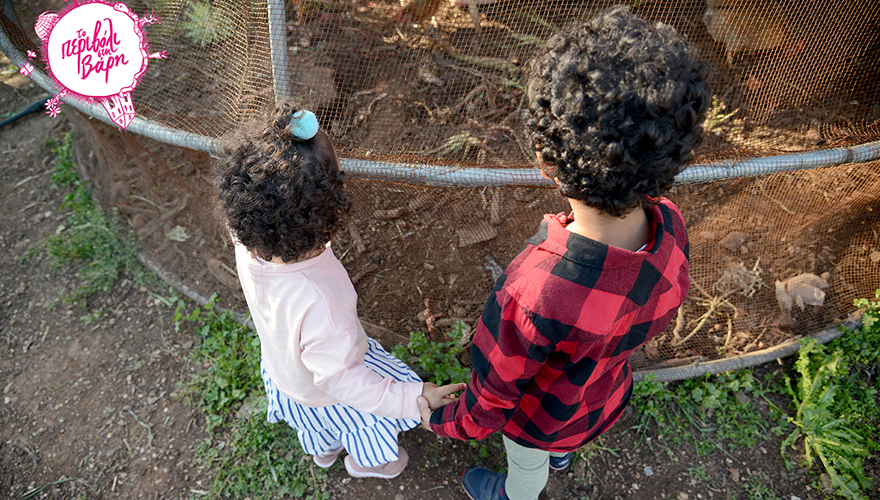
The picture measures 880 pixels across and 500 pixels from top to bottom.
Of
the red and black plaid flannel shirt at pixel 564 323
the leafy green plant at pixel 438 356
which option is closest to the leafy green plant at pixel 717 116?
the red and black plaid flannel shirt at pixel 564 323

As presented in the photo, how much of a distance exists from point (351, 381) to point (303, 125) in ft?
2.29

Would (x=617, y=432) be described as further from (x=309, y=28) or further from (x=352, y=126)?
(x=309, y=28)

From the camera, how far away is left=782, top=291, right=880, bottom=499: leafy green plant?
201cm

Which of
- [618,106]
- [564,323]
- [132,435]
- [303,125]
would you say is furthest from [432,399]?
[132,435]

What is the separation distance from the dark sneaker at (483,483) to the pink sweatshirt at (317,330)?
0.65 m

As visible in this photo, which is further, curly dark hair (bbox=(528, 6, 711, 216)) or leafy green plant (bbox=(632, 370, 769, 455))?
leafy green plant (bbox=(632, 370, 769, 455))

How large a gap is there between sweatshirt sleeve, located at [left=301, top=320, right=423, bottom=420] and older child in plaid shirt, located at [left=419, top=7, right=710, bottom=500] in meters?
0.16

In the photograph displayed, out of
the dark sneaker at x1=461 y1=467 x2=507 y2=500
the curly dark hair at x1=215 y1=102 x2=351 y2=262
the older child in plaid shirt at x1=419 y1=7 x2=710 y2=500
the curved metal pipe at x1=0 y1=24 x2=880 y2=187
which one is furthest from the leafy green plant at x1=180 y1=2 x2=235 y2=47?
the dark sneaker at x1=461 y1=467 x2=507 y2=500

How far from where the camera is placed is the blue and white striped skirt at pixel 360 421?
1.75 meters

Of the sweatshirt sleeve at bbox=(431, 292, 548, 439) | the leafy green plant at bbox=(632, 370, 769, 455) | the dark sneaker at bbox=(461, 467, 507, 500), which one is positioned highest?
the sweatshirt sleeve at bbox=(431, 292, 548, 439)

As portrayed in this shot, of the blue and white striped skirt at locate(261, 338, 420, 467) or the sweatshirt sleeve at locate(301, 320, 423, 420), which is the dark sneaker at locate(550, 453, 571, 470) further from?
the sweatshirt sleeve at locate(301, 320, 423, 420)

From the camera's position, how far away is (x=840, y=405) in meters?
2.14

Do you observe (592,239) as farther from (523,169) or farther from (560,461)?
(560,461)

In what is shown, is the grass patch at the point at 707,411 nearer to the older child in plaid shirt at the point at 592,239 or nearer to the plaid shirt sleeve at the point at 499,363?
the older child in plaid shirt at the point at 592,239
